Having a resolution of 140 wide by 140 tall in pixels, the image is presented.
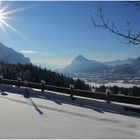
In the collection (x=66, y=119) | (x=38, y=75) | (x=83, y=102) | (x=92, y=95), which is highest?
(x=38, y=75)

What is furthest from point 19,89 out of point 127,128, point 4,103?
point 127,128

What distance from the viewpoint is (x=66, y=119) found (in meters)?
14.6

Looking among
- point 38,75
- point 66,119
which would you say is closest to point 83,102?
point 66,119

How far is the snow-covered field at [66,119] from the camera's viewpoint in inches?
463

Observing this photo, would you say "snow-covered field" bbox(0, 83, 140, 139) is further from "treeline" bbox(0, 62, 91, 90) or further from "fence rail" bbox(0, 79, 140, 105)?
"treeline" bbox(0, 62, 91, 90)

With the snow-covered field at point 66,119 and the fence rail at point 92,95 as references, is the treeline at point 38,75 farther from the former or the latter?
the snow-covered field at point 66,119

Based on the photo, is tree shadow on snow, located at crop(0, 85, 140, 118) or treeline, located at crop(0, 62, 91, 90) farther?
treeline, located at crop(0, 62, 91, 90)

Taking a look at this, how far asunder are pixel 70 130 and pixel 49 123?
5.40 ft

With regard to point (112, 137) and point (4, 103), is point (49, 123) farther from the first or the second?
point (4, 103)

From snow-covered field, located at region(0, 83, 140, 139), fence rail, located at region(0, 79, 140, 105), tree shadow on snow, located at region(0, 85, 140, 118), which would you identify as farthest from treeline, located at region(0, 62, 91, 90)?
snow-covered field, located at region(0, 83, 140, 139)

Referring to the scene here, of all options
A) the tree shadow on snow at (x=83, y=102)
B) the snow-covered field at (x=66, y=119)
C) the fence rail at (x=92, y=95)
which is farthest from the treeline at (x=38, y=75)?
the snow-covered field at (x=66, y=119)

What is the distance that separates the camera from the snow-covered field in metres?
11.8

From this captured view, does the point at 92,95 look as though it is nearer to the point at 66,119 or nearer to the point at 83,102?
the point at 83,102

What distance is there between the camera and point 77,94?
72.3ft
